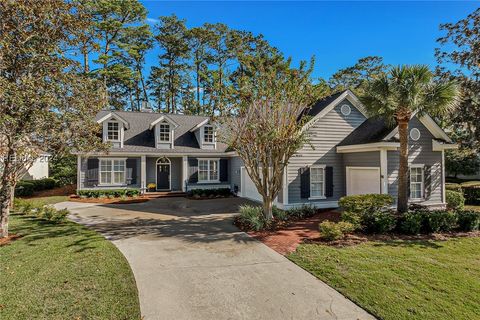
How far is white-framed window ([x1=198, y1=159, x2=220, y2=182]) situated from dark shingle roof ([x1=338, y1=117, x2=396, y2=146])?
10.6m

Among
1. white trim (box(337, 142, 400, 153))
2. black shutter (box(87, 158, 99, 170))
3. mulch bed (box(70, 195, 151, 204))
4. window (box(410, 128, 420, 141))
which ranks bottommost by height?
mulch bed (box(70, 195, 151, 204))

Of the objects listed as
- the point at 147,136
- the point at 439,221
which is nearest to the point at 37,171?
the point at 147,136

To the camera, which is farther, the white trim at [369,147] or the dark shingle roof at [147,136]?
the dark shingle roof at [147,136]

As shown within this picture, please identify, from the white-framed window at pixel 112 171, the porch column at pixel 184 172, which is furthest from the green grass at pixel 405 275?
the white-framed window at pixel 112 171

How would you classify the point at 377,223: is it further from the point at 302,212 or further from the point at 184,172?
the point at 184,172

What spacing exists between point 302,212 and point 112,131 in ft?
50.1

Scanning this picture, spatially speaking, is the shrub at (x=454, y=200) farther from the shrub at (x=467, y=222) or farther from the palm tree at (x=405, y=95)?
the palm tree at (x=405, y=95)

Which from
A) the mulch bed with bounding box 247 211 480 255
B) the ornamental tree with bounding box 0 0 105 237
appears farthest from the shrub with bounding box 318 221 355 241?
the ornamental tree with bounding box 0 0 105 237

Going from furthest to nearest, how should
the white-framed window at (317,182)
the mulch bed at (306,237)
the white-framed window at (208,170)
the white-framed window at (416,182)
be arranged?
the white-framed window at (208,170) → the white-framed window at (317,182) → the white-framed window at (416,182) → the mulch bed at (306,237)

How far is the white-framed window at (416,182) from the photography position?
12750 millimetres

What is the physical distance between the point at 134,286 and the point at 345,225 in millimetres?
6502

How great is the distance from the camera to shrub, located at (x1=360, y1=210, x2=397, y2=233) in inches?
351

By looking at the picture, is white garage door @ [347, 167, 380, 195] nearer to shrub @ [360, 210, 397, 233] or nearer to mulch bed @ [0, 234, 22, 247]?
shrub @ [360, 210, 397, 233]

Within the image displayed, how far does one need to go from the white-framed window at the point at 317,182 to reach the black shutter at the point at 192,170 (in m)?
10.2
